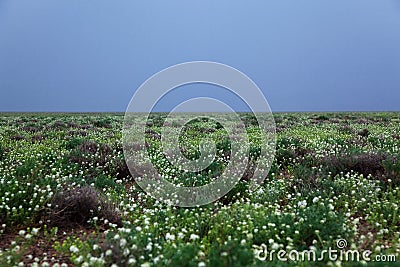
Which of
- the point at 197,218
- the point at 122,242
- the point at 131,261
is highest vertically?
the point at 197,218

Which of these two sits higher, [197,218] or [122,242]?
[197,218]

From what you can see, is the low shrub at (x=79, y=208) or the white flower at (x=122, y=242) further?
the low shrub at (x=79, y=208)

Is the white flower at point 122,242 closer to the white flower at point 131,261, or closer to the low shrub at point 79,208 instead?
the white flower at point 131,261

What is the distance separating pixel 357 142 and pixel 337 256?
961 centimetres

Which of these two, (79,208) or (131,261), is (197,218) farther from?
(79,208)

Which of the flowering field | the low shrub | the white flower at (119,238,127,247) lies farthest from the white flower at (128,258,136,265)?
the low shrub

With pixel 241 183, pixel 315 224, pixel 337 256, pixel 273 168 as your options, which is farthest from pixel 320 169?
pixel 337 256

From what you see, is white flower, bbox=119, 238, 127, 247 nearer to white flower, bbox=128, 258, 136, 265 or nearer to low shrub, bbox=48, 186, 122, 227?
white flower, bbox=128, 258, 136, 265

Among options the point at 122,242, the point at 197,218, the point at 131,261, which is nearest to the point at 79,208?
the point at 197,218

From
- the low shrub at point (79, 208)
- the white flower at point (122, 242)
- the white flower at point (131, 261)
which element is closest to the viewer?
the white flower at point (131, 261)

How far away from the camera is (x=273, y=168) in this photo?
8.89m

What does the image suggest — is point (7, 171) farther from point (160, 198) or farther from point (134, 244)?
point (134, 244)

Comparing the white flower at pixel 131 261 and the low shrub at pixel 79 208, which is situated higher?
the low shrub at pixel 79 208

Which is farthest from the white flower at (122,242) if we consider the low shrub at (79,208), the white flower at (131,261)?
the low shrub at (79,208)
